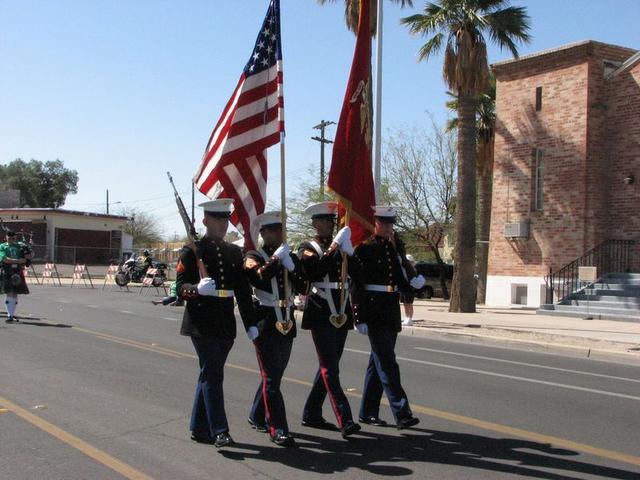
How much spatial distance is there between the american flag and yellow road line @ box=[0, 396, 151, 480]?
7.00 ft

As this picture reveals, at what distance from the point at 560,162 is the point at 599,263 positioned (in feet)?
10.8

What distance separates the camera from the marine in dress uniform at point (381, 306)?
245 inches

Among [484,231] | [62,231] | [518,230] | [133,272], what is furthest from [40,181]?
[518,230]

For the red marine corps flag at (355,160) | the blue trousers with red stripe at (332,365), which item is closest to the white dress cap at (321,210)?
the red marine corps flag at (355,160)

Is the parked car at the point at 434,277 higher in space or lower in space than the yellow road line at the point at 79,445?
higher

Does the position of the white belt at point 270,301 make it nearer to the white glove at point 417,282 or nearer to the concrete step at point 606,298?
the white glove at point 417,282

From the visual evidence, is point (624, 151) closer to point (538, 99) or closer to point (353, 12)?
point (538, 99)

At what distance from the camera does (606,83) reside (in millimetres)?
21406

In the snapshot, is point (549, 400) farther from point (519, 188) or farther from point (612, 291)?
point (519, 188)

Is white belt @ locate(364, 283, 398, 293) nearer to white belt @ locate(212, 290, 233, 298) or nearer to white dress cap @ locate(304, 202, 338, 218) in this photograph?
white dress cap @ locate(304, 202, 338, 218)

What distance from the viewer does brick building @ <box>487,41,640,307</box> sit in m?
21.0

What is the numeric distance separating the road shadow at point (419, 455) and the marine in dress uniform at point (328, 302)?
30 cm

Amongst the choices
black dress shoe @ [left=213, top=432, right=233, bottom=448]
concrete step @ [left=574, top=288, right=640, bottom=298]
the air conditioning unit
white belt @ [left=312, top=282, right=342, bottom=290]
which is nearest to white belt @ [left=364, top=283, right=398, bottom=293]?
white belt @ [left=312, top=282, right=342, bottom=290]

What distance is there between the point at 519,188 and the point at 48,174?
2972 inches
